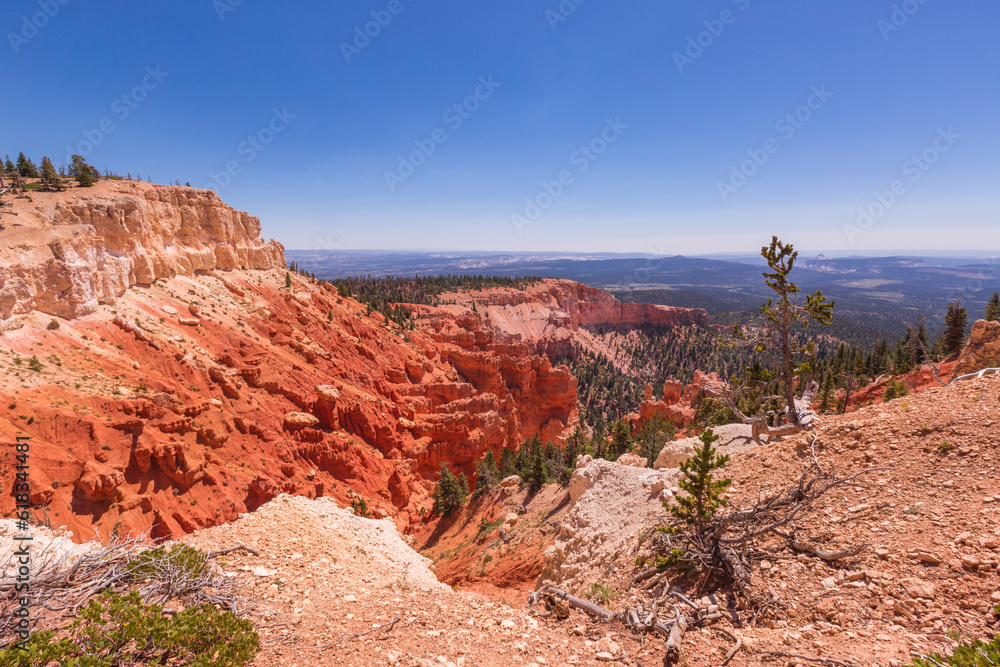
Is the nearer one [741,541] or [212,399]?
[741,541]

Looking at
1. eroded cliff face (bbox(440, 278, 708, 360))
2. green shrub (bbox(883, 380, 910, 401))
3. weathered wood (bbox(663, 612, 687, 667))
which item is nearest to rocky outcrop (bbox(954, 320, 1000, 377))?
green shrub (bbox(883, 380, 910, 401))

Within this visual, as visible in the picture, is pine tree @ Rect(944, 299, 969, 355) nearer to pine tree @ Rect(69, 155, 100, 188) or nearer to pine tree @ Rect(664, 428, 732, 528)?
pine tree @ Rect(664, 428, 732, 528)

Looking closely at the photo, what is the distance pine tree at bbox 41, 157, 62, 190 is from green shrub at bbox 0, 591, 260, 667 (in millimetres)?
36201

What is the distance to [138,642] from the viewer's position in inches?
173

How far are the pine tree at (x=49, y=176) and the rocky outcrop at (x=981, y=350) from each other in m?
54.7

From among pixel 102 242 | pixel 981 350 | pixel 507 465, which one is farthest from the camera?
pixel 507 465

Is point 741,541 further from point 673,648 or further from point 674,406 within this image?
point 674,406

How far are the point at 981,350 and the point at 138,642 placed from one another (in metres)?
34.0

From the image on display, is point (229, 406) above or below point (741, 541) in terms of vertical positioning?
below

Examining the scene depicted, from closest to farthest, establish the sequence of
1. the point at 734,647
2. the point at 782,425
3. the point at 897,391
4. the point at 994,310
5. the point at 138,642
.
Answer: the point at 138,642 → the point at 734,647 → the point at 782,425 → the point at 897,391 → the point at 994,310

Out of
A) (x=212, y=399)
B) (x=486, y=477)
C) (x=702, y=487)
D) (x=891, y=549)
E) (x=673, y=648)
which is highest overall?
(x=702, y=487)

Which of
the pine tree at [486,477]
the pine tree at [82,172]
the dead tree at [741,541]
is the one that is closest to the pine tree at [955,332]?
the pine tree at [486,477]

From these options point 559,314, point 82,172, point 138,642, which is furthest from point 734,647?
point 559,314

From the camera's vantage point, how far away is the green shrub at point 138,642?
3869 mm
